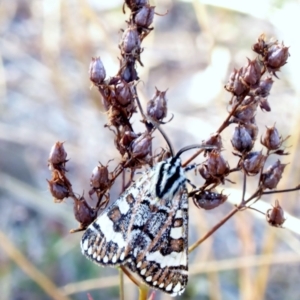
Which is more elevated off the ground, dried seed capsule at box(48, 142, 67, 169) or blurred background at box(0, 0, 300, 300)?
blurred background at box(0, 0, 300, 300)

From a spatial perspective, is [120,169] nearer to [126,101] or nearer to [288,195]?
[126,101]

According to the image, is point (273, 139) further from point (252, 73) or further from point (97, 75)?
point (97, 75)

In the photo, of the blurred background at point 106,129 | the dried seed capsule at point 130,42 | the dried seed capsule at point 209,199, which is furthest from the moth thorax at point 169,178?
the blurred background at point 106,129

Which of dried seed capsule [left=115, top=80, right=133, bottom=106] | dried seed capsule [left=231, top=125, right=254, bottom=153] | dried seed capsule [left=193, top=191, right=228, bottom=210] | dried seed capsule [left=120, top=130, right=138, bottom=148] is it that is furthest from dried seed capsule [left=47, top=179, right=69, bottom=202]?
dried seed capsule [left=231, top=125, right=254, bottom=153]

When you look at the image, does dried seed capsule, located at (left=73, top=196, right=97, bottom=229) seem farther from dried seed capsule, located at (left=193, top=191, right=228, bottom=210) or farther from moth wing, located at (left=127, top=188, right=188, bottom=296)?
dried seed capsule, located at (left=193, top=191, right=228, bottom=210)

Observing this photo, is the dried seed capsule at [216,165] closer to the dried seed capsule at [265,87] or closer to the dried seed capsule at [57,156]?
the dried seed capsule at [265,87]

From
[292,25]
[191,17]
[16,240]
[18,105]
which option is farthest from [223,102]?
[191,17]
